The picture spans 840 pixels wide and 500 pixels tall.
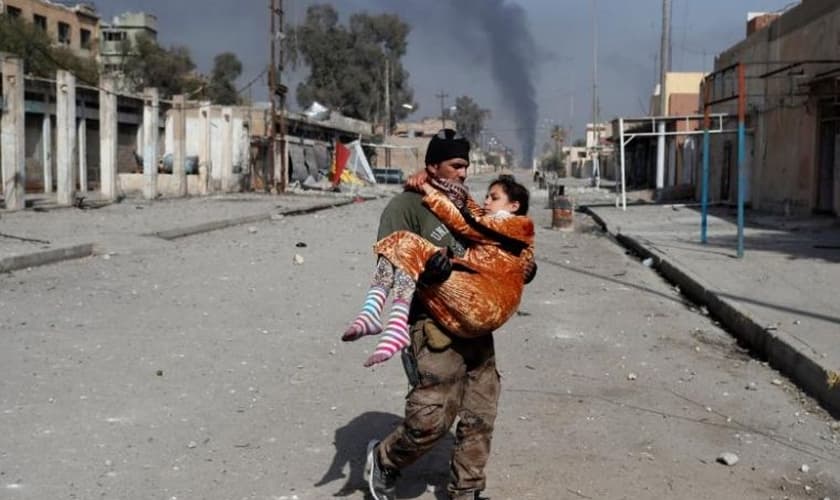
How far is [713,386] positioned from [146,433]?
3926 mm

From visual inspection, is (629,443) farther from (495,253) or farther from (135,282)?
(135,282)

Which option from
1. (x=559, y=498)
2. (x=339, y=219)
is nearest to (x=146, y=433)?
(x=559, y=498)

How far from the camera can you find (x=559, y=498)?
431 centimetres

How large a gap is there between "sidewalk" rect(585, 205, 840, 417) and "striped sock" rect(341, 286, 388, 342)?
3.71m

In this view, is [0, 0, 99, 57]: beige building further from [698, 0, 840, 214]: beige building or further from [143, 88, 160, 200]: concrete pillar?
[698, 0, 840, 214]: beige building

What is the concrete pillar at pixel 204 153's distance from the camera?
123ft

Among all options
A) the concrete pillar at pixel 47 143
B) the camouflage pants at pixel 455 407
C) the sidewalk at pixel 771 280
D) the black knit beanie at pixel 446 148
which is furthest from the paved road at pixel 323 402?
the concrete pillar at pixel 47 143

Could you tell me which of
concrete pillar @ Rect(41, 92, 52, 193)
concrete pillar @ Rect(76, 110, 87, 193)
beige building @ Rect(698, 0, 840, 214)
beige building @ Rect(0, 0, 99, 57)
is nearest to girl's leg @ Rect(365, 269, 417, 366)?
beige building @ Rect(698, 0, 840, 214)

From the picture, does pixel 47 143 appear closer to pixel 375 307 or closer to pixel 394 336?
pixel 375 307

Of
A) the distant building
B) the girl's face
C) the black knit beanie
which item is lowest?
the girl's face

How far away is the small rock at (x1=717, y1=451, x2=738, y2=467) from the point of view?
16.1 ft

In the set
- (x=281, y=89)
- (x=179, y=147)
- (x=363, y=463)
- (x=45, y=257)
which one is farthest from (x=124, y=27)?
(x=363, y=463)

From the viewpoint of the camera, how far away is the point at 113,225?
19.6 m

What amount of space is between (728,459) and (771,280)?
689 cm
